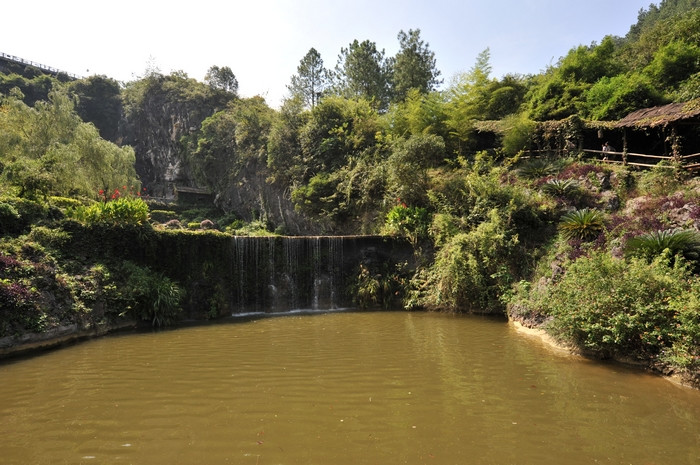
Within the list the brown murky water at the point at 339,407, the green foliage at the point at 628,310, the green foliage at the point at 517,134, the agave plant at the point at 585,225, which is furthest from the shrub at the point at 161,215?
the green foliage at the point at 628,310

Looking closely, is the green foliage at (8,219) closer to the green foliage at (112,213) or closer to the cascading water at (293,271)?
the green foliage at (112,213)

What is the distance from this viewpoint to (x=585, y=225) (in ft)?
36.9

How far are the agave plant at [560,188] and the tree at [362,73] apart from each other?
66.8 ft

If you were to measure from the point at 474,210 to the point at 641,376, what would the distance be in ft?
28.2

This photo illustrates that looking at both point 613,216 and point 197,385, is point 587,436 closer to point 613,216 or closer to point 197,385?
point 197,385

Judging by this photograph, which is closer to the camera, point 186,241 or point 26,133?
point 186,241

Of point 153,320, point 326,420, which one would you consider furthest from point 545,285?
point 153,320

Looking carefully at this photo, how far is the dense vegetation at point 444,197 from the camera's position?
820 centimetres

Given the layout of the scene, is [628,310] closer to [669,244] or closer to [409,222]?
[669,244]

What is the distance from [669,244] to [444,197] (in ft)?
26.5

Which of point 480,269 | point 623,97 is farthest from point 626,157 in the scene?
point 480,269

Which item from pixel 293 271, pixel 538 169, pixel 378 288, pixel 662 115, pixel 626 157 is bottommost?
pixel 378 288

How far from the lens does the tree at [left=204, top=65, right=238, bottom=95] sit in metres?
40.2

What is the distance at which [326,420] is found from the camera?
4625 millimetres
